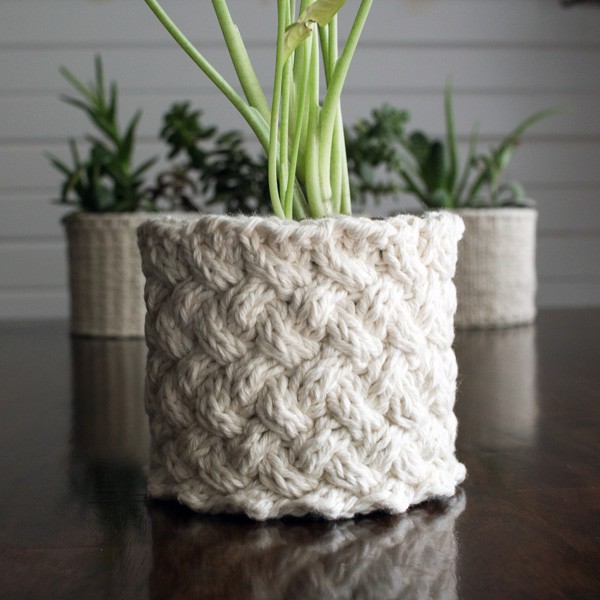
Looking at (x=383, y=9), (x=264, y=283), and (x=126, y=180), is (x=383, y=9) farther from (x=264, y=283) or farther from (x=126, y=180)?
(x=264, y=283)

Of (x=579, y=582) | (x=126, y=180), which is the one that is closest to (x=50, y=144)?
(x=126, y=180)

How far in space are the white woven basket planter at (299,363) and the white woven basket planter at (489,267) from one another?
806mm

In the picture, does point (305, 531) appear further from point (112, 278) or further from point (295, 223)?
point (112, 278)

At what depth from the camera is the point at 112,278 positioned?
1169mm

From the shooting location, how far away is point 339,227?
0.36 metres

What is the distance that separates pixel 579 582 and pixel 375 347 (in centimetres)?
12

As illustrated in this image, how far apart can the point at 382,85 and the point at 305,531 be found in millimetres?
1624

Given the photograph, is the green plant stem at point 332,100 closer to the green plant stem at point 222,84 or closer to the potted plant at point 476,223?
the green plant stem at point 222,84

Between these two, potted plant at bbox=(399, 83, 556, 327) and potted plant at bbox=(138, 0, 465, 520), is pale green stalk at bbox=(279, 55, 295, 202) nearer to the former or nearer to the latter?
potted plant at bbox=(138, 0, 465, 520)

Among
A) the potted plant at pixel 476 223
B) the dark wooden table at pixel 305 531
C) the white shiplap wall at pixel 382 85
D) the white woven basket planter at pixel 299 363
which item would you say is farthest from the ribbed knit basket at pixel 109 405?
the white shiplap wall at pixel 382 85

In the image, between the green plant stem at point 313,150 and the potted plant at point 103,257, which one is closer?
the green plant stem at point 313,150

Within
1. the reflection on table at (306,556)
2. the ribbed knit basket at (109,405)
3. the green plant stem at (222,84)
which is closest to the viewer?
the reflection on table at (306,556)

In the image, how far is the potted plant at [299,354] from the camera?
0.35 metres

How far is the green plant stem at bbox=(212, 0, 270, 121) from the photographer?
39 cm
